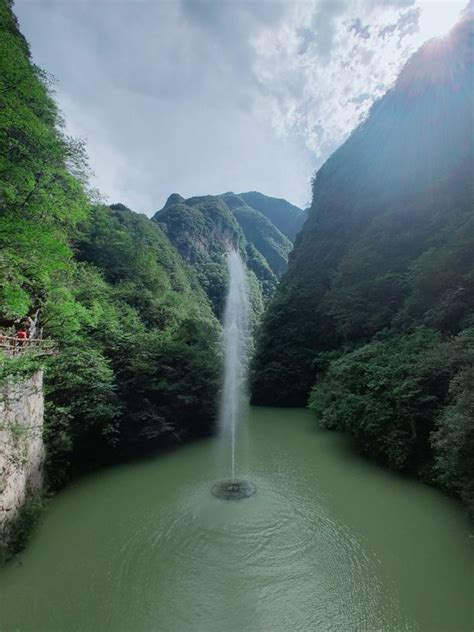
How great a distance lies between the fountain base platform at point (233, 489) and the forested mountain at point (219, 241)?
5929 cm

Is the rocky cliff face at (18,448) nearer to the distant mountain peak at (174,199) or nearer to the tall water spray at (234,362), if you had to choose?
the tall water spray at (234,362)

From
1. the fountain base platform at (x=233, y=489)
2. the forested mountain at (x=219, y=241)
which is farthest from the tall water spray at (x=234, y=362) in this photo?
the forested mountain at (x=219, y=241)

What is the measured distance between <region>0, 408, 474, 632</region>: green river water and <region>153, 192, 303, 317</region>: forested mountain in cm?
6048

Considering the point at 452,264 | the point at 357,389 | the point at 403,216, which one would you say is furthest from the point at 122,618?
the point at 403,216

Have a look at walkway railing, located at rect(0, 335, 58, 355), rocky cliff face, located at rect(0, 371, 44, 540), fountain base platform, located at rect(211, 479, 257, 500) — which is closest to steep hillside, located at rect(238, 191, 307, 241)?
walkway railing, located at rect(0, 335, 58, 355)

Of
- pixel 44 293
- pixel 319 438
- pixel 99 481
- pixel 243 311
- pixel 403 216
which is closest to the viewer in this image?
pixel 99 481

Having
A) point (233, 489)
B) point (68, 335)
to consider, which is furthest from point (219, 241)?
point (233, 489)

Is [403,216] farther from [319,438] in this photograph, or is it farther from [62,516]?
[62,516]

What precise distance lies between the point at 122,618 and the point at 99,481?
620 centimetres

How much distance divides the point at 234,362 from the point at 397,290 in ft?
67.4

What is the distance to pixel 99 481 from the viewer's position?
11133mm

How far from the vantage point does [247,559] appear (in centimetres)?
693

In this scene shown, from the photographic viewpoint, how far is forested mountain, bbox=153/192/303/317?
78.1 m

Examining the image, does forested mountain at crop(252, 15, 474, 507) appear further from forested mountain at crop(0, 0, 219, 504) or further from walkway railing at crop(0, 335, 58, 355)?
walkway railing at crop(0, 335, 58, 355)
